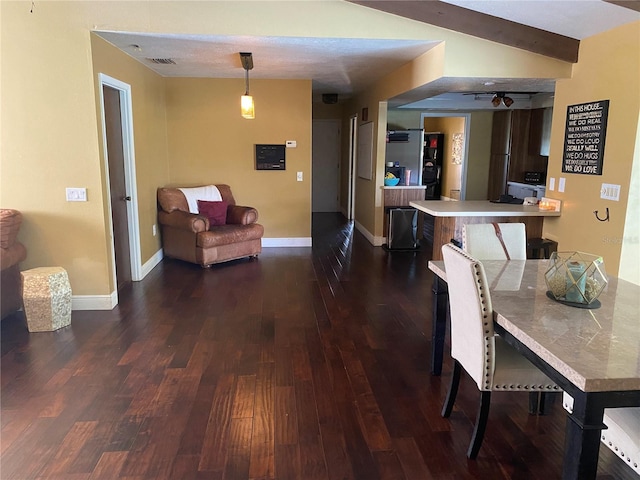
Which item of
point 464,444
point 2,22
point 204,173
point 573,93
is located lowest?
point 464,444

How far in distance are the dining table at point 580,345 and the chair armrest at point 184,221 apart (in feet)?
12.4

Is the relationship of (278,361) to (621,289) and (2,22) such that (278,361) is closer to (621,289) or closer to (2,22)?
(621,289)

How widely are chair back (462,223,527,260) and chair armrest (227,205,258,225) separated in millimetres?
3530

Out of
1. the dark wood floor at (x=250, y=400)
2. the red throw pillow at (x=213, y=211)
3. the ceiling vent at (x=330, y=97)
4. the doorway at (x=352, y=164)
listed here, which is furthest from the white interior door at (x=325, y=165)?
the dark wood floor at (x=250, y=400)

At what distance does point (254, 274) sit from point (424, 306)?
2.05 metres

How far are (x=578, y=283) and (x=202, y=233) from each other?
423cm

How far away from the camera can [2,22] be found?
3.52 m

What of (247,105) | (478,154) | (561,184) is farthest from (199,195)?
(478,154)

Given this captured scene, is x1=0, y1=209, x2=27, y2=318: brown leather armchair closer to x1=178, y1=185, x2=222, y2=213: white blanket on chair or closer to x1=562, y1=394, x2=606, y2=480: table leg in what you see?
x1=178, y1=185, x2=222, y2=213: white blanket on chair

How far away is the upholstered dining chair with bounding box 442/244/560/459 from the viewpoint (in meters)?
Result: 1.97

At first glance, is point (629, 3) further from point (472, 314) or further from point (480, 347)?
point (480, 347)

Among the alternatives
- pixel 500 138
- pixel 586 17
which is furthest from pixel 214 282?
pixel 500 138

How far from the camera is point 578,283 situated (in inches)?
79.7

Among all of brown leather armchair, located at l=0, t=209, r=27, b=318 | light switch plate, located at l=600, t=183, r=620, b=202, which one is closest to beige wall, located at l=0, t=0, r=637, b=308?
brown leather armchair, located at l=0, t=209, r=27, b=318
